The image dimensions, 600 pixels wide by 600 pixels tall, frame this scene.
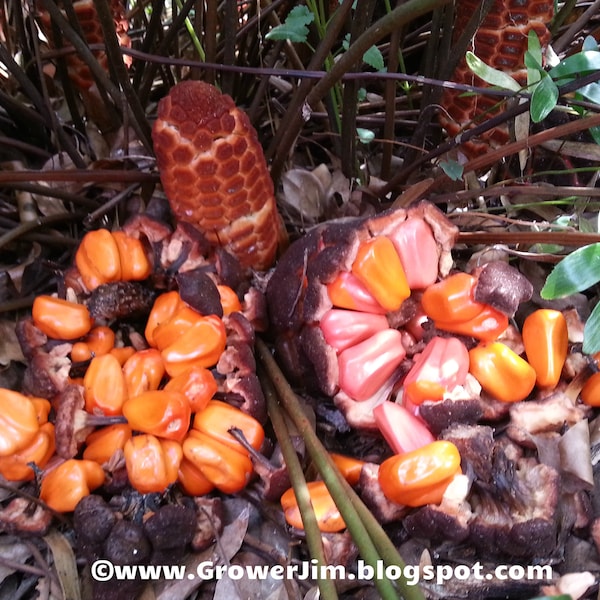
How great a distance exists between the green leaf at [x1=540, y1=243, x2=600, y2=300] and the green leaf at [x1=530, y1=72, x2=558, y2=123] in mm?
235

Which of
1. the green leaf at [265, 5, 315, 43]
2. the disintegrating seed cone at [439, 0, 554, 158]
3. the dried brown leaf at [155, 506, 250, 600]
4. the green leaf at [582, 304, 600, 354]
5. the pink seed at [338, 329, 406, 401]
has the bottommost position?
the dried brown leaf at [155, 506, 250, 600]

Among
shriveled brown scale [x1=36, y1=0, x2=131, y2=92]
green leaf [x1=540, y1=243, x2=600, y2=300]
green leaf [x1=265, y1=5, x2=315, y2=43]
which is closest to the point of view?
green leaf [x1=540, y1=243, x2=600, y2=300]

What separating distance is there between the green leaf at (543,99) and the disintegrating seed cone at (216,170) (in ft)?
1.60

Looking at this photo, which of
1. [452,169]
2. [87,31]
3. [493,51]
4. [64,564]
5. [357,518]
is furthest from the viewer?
[87,31]

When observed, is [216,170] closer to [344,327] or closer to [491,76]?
[344,327]

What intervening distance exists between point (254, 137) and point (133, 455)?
23.6 inches

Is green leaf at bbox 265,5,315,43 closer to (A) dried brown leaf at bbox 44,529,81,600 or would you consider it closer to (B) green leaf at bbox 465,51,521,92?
(B) green leaf at bbox 465,51,521,92

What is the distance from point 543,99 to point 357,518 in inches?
28.3

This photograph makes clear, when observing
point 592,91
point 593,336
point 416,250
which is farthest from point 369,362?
point 592,91

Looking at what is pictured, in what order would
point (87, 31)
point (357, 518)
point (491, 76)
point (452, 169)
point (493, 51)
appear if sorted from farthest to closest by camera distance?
point (87, 31)
point (493, 51)
point (452, 169)
point (491, 76)
point (357, 518)

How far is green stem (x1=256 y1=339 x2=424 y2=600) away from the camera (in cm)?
85

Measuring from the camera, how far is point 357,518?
92 cm

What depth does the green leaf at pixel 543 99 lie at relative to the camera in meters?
1.07

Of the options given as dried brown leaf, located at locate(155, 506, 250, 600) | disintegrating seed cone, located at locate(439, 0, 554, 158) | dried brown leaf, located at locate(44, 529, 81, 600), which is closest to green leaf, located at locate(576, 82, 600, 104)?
disintegrating seed cone, located at locate(439, 0, 554, 158)
